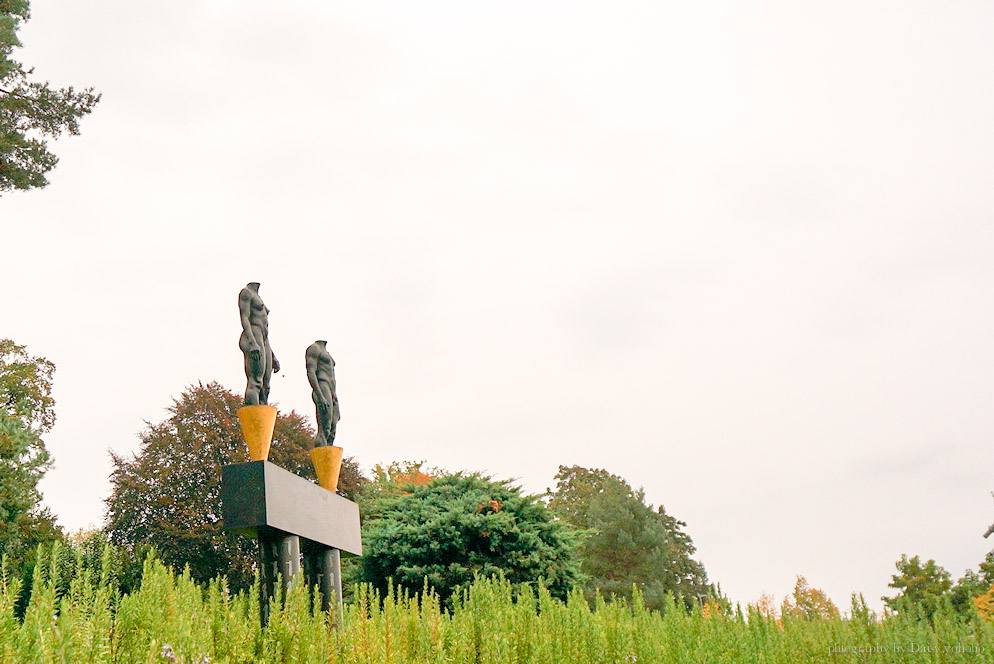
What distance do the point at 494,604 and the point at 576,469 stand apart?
3502 centimetres

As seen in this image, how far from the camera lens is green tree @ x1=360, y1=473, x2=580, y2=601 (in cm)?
1456

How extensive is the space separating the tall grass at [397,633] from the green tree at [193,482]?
20.1 m

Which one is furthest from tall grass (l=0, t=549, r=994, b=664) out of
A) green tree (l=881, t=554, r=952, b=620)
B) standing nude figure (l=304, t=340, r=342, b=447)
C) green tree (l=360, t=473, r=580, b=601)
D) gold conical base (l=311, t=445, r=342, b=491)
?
green tree (l=881, t=554, r=952, b=620)

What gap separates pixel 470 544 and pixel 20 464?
→ 1486cm

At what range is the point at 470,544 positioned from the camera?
49.0 ft

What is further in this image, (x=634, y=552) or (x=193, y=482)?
(x=634, y=552)

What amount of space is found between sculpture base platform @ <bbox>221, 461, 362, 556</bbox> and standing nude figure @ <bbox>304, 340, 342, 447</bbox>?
1857 mm

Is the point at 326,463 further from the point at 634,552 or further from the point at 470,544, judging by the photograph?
the point at 634,552

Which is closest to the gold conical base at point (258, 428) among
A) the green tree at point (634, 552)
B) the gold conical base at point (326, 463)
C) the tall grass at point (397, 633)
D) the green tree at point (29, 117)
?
the gold conical base at point (326, 463)

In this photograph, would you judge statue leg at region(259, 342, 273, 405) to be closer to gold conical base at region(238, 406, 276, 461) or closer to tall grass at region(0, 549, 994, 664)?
gold conical base at region(238, 406, 276, 461)

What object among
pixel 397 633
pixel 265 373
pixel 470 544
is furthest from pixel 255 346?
pixel 470 544

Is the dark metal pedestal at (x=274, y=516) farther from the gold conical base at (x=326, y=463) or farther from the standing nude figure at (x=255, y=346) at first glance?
the gold conical base at (x=326, y=463)

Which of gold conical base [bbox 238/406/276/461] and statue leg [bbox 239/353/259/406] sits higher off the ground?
statue leg [bbox 239/353/259/406]

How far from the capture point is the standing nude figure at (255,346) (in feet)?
29.0
